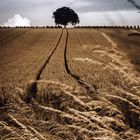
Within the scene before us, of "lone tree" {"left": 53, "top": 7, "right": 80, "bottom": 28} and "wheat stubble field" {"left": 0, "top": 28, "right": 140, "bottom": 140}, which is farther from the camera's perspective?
"lone tree" {"left": 53, "top": 7, "right": 80, "bottom": 28}

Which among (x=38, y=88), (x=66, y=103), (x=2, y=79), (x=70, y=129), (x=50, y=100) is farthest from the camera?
(x=2, y=79)

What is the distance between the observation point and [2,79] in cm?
1129

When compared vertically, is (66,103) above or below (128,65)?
below

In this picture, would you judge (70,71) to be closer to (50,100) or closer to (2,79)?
(2,79)

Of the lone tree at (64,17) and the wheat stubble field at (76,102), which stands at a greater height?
the wheat stubble field at (76,102)

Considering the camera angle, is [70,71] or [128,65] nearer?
[128,65]

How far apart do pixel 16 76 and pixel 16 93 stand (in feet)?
9.65

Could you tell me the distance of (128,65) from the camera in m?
4.48

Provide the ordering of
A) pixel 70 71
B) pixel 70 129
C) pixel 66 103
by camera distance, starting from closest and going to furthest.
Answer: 1. pixel 70 129
2. pixel 66 103
3. pixel 70 71

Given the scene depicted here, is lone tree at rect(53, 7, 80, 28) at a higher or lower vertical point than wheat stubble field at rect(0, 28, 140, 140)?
lower

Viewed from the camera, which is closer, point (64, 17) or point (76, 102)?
point (76, 102)

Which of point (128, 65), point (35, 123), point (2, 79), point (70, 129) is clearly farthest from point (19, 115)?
point (2, 79)

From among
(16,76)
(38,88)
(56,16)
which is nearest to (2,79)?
(16,76)

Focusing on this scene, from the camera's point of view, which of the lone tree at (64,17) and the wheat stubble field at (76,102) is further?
the lone tree at (64,17)
